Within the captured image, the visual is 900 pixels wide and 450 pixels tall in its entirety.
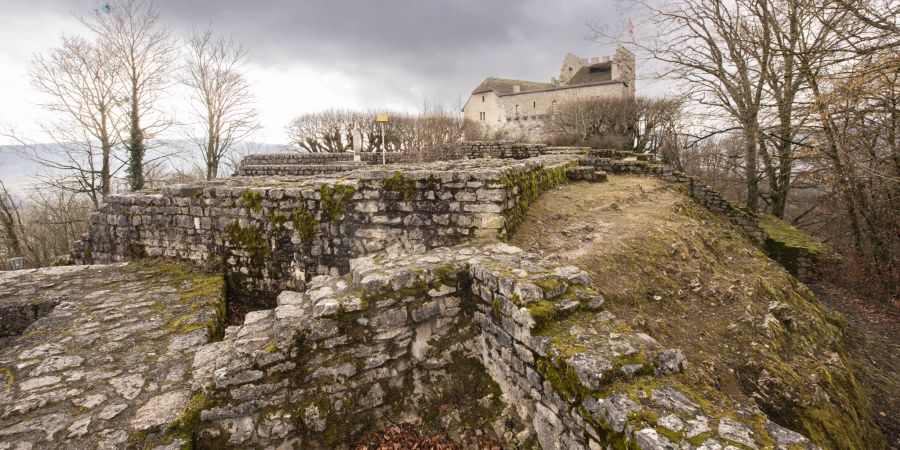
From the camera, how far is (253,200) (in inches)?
233

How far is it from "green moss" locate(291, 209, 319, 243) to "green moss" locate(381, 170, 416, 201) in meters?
1.23

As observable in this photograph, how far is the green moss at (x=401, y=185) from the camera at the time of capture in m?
5.12

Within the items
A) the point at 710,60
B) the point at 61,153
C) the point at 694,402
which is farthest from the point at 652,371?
the point at 61,153

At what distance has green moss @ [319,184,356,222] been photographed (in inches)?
211

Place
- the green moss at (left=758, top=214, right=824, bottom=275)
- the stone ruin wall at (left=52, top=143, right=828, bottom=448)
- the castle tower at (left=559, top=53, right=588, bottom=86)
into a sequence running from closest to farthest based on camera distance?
1. the stone ruin wall at (left=52, top=143, right=828, bottom=448)
2. the green moss at (left=758, top=214, right=824, bottom=275)
3. the castle tower at (left=559, top=53, right=588, bottom=86)

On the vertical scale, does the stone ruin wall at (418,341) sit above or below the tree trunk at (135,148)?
below

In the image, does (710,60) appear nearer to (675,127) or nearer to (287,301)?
(675,127)

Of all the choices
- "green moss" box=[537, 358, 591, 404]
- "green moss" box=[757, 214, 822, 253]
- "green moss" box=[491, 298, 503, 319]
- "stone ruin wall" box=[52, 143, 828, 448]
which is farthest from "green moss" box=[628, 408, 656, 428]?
"green moss" box=[757, 214, 822, 253]

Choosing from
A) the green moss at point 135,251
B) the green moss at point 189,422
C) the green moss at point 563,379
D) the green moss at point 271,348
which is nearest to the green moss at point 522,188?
the green moss at point 563,379

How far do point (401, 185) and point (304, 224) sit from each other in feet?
5.29

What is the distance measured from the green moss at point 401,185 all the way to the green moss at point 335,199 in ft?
1.69

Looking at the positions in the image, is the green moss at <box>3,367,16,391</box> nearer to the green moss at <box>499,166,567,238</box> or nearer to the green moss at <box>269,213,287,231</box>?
the green moss at <box>269,213,287,231</box>

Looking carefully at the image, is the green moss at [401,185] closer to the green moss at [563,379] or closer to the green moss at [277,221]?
the green moss at [277,221]

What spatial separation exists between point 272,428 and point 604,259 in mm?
4327
